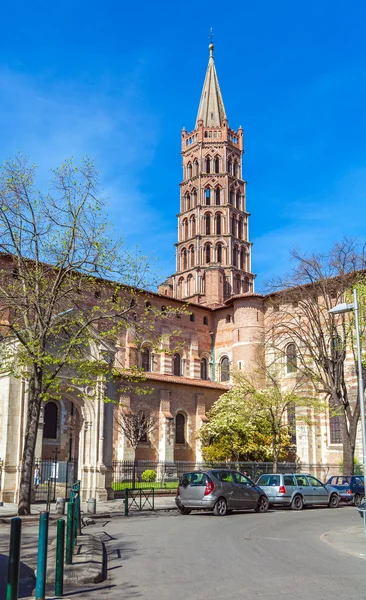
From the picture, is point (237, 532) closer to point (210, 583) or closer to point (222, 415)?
point (210, 583)

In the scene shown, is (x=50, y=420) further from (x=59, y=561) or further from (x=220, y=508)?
(x=59, y=561)

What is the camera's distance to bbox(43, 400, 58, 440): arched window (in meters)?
38.5

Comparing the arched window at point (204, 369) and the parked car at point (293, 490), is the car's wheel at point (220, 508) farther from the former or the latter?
the arched window at point (204, 369)

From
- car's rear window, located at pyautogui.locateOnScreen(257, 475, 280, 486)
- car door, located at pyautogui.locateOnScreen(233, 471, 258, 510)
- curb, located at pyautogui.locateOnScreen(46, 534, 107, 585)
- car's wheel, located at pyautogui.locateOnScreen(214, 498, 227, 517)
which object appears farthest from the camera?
car's rear window, located at pyautogui.locateOnScreen(257, 475, 280, 486)

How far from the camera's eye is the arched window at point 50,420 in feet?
126

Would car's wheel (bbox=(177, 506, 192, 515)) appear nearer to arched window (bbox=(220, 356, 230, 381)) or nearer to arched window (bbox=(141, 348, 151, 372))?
arched window (bbox=(141, 348, 151, 372))

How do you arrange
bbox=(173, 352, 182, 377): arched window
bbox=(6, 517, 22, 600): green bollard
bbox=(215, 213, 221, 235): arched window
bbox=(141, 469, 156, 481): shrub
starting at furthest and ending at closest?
bbox=(215, 213, 221, 235): arched window < bbox=(173, 352, 182, 377): arched window < bbox=(141, 469, 156, 481): shrub < bbox=(6, 517, 22, 600): green bollard

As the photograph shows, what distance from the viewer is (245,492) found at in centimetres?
2089

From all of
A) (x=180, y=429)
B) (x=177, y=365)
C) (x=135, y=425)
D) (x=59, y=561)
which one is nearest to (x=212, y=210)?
(x=177, y=365)

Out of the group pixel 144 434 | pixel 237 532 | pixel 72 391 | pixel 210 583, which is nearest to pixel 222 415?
pixel 144 434

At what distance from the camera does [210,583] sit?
8438mm

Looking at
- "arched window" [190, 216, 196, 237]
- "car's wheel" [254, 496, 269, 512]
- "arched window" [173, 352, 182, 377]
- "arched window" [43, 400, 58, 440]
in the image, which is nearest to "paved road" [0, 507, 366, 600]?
"car's wheel" [254, 496, 269, 512]

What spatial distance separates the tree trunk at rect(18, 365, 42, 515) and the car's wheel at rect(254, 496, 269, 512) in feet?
27.6

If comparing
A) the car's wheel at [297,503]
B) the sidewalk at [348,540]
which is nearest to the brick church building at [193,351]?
Result: the car's wheel at [297,503]
